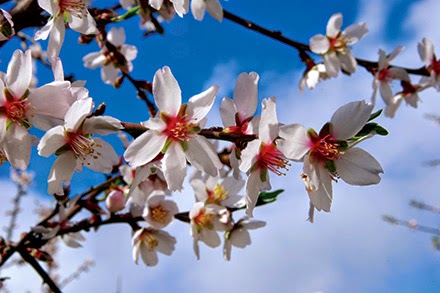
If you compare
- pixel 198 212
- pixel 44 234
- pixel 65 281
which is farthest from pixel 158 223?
pixel 65 281

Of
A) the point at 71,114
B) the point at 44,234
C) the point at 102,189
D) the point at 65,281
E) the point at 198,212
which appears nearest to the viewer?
the point at 71,114

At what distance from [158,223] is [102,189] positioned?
15.0 inches

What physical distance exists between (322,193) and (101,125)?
0.54 m

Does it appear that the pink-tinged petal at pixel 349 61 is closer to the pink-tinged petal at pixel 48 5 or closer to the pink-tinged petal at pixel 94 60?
the pink-tinged petal at pixel 94 60

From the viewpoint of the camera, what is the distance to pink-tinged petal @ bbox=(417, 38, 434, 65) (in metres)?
2.76

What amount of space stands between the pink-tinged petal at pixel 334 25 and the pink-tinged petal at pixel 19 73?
1.91 m

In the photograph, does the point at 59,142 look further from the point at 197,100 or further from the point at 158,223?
the point at 158,223

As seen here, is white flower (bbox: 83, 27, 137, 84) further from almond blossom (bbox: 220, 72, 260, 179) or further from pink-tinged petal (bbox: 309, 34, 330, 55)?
almond blossom (bbox: 220, 72, 260, 179)

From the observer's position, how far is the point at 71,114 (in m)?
1.02

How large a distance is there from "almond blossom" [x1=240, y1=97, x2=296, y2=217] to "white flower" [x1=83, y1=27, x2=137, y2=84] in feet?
5.28

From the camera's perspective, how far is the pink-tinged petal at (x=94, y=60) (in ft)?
9.14

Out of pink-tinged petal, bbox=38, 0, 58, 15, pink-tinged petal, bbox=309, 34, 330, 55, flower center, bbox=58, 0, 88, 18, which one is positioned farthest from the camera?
pink-tinged petal, bbox=309, 34, 330, 55

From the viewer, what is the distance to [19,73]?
1.07 metres

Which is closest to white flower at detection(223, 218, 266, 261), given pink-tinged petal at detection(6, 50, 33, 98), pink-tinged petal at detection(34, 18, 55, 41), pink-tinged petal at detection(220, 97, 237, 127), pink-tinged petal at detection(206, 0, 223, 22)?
pink-tinged petal at detection(206, 0, 223, 22)
